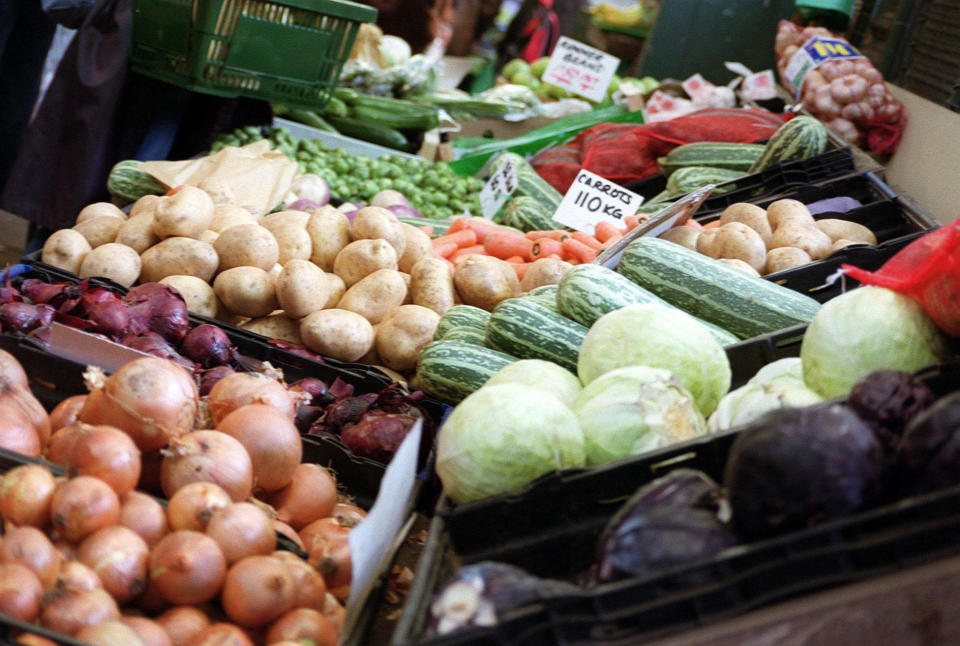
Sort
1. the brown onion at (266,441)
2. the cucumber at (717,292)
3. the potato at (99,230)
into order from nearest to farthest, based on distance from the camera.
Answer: the brown onion at (266,441)
the cucumber at (717,292)
the potato at (99,230)

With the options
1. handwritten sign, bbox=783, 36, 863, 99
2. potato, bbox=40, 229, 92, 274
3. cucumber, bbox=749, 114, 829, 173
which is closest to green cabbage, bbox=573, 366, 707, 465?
potato, bbox=40, 229, 92, 274

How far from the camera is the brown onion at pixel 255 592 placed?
1.40 meters

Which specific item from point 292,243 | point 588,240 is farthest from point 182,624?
point 588,240

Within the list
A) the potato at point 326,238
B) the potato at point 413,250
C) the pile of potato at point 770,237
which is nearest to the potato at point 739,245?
the pile of potato at point 770,237

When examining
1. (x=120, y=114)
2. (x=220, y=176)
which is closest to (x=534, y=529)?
(x=220, y=176)

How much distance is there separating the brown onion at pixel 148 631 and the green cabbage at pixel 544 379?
2.80 ft

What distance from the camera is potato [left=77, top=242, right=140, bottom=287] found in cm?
284

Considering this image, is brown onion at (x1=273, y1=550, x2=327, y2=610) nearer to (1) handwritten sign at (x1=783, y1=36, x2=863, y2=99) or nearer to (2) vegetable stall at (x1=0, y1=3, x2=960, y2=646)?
(2) vegetable stall at (x1=0, y1=3, x2=960, y2=646)

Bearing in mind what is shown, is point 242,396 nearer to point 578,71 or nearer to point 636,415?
point 636,415

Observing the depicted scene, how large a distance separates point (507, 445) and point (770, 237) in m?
2.02

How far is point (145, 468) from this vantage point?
172 cm

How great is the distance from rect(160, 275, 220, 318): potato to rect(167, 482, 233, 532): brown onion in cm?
137

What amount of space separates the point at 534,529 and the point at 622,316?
2.04ft

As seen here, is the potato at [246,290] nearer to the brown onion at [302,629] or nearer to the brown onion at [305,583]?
the brown onion at [305,583]
